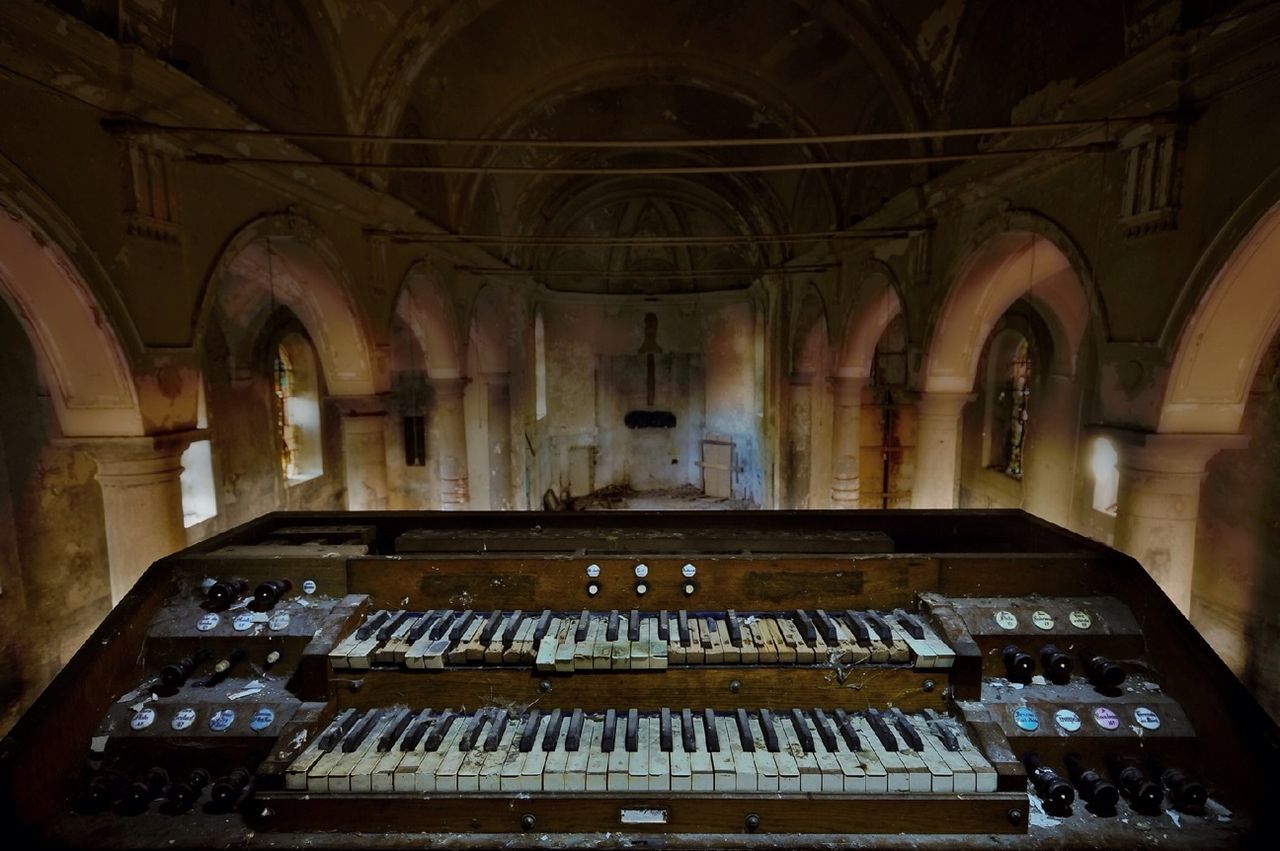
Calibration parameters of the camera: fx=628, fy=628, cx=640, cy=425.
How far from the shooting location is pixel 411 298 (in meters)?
9.47

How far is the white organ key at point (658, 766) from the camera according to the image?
247 cm

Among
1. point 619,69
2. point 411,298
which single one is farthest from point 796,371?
point 411,298

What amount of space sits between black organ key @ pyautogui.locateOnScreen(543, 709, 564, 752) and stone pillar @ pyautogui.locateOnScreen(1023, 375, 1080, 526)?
28.2ft

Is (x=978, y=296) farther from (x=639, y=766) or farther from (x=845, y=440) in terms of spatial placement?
(x=639, y=766)

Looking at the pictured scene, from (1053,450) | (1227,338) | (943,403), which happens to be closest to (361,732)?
(1227,338)

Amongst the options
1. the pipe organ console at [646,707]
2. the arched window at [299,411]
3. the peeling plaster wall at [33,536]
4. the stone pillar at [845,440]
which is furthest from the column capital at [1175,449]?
the arched window at [299,411]

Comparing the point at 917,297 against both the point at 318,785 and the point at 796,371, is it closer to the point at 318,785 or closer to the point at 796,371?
the point at 796,371

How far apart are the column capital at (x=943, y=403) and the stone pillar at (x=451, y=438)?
695 cm

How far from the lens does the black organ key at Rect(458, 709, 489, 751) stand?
8.69ft

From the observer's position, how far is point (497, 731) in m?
2.72

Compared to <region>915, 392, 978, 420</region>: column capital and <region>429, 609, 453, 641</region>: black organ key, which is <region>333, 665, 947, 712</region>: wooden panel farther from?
<region>915, 392, 978, 420</region>: column capital

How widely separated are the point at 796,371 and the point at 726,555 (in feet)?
33.6

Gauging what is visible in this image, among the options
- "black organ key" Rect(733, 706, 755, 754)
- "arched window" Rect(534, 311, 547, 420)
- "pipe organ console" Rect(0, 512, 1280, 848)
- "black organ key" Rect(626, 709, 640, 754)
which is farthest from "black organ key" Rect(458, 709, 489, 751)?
"arched window" Rect(534, 311, 547, 420)

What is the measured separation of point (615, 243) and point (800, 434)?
23.3ft
